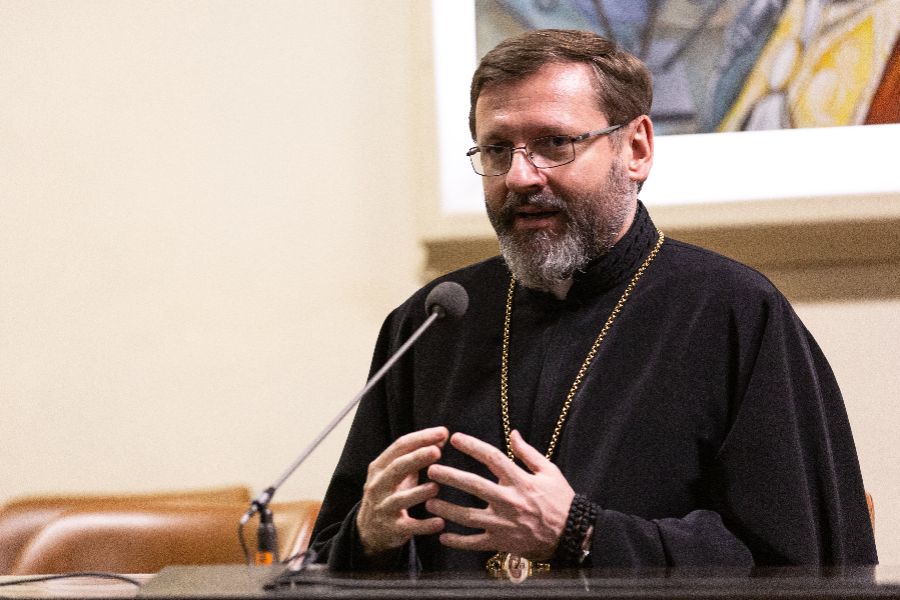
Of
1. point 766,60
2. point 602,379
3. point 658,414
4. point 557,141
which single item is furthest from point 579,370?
point 766,60

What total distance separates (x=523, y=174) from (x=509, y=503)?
0.69 meters

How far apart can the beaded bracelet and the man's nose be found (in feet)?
2.09

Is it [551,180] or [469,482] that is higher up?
[551,180]

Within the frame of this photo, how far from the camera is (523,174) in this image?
2.19 meters

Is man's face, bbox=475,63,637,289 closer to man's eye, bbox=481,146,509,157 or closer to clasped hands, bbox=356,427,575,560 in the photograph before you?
man's eye, bbox=481,146,509,157

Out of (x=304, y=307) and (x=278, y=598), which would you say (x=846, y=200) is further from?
(x=278, y=598)

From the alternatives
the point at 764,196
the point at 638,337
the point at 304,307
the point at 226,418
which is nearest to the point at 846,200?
the point at 764,196

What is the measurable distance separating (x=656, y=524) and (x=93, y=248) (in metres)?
1.82

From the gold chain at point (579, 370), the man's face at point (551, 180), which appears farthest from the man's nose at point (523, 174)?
the gold chain at point (579, 370)

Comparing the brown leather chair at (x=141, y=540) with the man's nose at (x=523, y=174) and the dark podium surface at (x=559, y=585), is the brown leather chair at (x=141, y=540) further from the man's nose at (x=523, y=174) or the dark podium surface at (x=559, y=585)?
the dark podium surface at (x=559, y=585)

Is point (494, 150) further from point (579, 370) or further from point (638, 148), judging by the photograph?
point (579, 370)

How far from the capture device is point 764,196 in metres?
2.82

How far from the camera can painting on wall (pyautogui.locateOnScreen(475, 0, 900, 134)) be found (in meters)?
2.84

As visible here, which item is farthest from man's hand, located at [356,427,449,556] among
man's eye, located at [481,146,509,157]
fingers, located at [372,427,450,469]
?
man's eye, located at [481,146,509,157]
